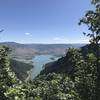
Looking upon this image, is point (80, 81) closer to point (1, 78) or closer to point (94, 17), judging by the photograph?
point (94, 17)

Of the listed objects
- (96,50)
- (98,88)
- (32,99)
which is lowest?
(98,88)

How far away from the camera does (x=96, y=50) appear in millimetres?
32375

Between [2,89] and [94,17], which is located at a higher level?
[94,17]

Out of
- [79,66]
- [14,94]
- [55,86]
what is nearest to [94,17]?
[55,86]

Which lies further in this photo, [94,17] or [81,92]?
[81,92]

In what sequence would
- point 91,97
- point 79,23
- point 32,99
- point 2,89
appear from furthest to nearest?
point 91,97 → point 79,23 → point 2,89 → point 32,99

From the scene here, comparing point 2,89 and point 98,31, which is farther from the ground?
point 98,31

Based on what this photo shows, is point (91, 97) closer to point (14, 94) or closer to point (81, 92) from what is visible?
point (81, 92)

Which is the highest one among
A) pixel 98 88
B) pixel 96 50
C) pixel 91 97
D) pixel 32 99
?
pixel 96 50

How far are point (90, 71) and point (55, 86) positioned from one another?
1496cm

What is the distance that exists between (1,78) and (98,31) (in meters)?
13.1

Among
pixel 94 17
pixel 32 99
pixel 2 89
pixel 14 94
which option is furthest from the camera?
pixel 94 17

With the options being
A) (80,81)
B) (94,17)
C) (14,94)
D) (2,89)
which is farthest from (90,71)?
(14,94)

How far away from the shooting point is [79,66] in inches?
1965
